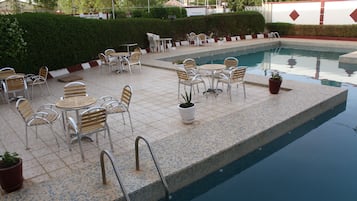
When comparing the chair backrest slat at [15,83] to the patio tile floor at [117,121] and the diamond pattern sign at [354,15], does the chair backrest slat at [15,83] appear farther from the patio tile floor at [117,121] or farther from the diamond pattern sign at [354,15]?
the diamond pattern sign at [354,15]

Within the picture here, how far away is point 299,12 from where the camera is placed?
838 inches

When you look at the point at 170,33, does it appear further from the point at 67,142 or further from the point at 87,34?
the point at 67,142

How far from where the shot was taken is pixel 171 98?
767 cm

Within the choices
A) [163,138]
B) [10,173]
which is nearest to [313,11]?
[163,138]

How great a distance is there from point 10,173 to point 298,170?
13.0 ft

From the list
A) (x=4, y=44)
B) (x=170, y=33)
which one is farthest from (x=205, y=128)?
(x=170, y=33)

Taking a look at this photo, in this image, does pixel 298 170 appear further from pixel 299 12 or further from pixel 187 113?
pixel 299 12

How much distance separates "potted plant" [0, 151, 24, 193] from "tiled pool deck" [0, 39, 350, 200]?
0.11 metres

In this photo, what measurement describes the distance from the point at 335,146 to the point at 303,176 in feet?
4.42

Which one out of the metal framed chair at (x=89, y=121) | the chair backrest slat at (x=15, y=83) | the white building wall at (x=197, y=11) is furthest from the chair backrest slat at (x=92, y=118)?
the white building wall at (x=197, y=11)

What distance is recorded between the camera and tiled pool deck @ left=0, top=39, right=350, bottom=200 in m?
3.82

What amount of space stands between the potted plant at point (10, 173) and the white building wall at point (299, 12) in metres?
21.1

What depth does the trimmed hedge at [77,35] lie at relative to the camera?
9.95 metres

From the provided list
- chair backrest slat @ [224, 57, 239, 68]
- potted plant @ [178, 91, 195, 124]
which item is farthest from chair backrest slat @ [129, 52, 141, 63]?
potted plant @ [178, 91, 195, 124]
